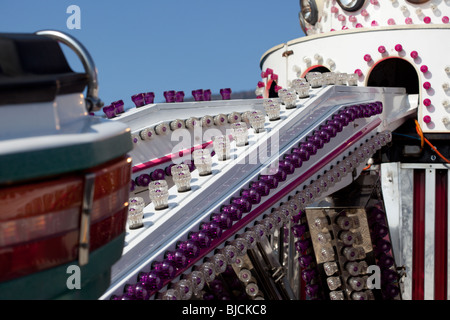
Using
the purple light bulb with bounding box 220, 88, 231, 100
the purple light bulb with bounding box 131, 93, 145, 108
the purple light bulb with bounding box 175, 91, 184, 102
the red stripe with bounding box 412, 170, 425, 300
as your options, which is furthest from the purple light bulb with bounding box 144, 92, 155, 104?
the red stripe with bounding box 412, 170, 425, 300

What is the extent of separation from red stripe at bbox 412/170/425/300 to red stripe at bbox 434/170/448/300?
12 centimetres

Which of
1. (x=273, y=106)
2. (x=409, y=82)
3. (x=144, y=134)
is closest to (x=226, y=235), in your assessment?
(x=273, y=106)

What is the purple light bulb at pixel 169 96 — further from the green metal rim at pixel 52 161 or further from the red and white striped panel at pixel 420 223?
the green metal rim at pixel 52 161

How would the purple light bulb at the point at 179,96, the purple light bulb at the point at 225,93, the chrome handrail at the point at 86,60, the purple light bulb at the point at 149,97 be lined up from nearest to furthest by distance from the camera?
the chrome handrail at the point at 86,60, the purple light bulb at the point at 149,97, the purple light bulb at the point at 179,96, the purple light bulb at the point at 225,93

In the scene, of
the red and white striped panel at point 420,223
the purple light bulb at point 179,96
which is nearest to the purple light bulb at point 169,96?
the purple light bulb at point 179,96

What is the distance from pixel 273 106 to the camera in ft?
8.18

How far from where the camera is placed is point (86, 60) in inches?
30.4

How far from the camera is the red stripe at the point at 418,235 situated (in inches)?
194

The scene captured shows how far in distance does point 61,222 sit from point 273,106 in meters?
1.91

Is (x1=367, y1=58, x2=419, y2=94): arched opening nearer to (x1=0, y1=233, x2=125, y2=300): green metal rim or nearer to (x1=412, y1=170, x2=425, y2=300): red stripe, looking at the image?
(x1=412, y1=170, x2=425, y2=300): red stripe

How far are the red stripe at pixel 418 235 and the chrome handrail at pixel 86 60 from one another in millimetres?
4591

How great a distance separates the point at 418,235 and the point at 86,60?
476cm

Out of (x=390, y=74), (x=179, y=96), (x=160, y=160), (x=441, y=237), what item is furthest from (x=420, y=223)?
(x=160, y=160)

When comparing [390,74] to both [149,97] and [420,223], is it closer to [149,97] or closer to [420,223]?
[420,223]
